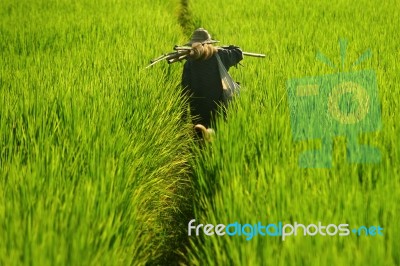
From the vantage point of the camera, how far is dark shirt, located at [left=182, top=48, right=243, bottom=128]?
99.5 inches

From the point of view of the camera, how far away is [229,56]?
258 centimetres

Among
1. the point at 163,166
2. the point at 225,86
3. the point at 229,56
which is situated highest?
the point at 229,56

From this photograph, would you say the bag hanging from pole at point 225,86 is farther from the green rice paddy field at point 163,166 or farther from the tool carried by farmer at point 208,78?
the green rice paddy field at point 163,166

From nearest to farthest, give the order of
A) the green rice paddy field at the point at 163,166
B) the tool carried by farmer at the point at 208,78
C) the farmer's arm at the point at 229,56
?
1. the green rice paddy field at the point at 163,166
2. the tool carried by farmer at the point at 208,78
3. the farmer's arm at the point at 229,56

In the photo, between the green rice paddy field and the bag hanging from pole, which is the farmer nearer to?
the bag hanging from pole

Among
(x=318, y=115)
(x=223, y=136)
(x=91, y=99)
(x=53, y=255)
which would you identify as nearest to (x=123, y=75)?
(x=91, y=99)

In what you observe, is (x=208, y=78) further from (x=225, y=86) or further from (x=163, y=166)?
Answer: (x=163, y=166)

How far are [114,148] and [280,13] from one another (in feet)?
13.9

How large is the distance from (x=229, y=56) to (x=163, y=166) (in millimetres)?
780

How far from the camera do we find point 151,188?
6.85 feet

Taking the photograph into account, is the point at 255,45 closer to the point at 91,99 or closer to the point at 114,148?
the point at 91,99

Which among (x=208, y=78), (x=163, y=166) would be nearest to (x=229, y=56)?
(x=208, y=78)

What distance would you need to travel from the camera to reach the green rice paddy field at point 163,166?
1.18m

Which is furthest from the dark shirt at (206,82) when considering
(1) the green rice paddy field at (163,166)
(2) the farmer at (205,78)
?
(1) the green rice paddy field at (163,166)
